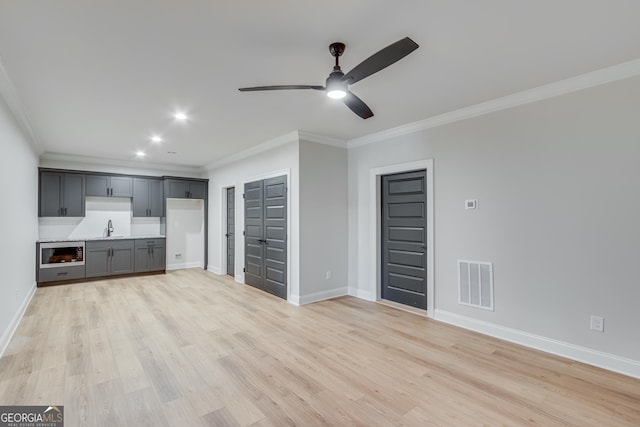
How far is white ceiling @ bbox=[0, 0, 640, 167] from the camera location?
1.89 m

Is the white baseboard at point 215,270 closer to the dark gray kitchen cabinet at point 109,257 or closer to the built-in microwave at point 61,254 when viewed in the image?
the dark gray kitchen cabinet at point 109,257

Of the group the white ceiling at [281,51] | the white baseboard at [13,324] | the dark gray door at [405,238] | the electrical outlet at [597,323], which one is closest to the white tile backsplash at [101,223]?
the white baseboard at [13,324]

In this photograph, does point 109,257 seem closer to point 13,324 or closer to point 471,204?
point 13,324

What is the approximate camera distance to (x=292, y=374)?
2559 millimetres

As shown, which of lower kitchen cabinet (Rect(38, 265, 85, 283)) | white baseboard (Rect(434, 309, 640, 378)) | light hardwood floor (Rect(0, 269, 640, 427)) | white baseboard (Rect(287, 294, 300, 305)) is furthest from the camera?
lower kitchen cabinet (Rect(38, 265, 85, 283))

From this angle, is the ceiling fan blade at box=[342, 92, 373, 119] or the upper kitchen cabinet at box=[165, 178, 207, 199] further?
the upper kitchen cabinet at box=[165, 178, 207, 199]

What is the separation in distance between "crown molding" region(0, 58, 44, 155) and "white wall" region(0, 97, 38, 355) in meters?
0.08

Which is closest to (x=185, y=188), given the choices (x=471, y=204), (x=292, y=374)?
(x=292, y=374)

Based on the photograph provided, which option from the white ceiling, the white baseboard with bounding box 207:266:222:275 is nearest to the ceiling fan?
the white ceiling

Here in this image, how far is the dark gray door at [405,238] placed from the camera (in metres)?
4.16

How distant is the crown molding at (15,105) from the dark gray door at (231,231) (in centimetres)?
334

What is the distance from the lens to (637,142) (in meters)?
2.54

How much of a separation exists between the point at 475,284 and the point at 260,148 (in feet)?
13.3

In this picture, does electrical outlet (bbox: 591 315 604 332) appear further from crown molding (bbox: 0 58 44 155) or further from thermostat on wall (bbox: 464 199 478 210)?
crown molding (bbox: 0 58 44 155)
